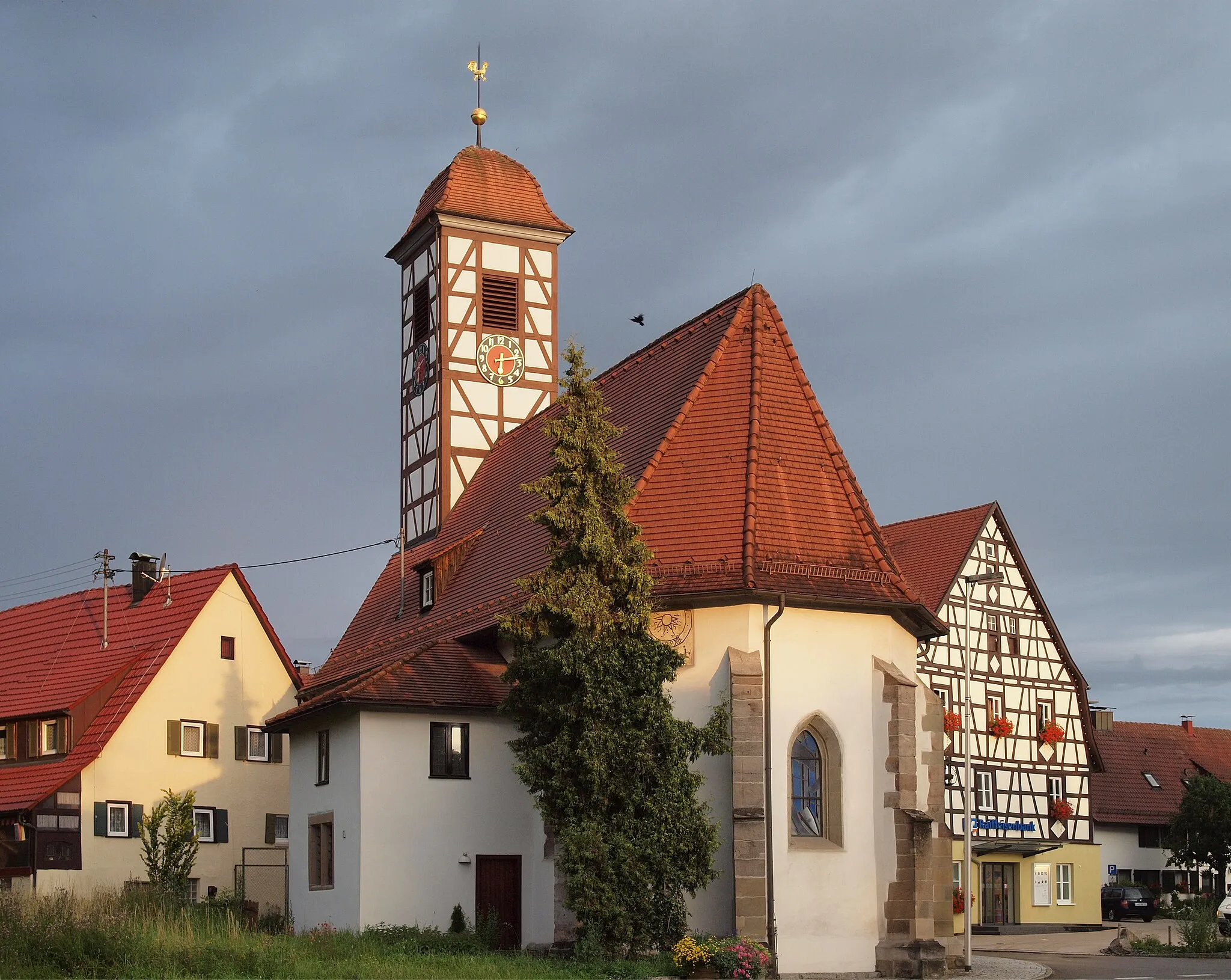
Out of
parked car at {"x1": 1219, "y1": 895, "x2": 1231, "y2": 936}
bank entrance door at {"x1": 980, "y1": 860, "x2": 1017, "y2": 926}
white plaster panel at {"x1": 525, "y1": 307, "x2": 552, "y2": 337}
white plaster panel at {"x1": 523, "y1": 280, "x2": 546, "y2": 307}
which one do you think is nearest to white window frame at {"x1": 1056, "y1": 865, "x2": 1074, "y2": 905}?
bank entrance door at {"x1": 980, "y1": 860, "x2": 1017, "y2": 926}

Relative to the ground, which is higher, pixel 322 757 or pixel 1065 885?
pixel 322 757

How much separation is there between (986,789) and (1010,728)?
5.95 feet

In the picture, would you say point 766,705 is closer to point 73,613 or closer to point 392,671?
point 392,671

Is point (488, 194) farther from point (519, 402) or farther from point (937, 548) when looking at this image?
point (937, 548)

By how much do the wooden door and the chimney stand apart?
704 inches

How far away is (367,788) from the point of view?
28266 millimetres

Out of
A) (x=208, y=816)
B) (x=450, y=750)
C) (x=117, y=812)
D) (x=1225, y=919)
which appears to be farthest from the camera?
(x=208, y=816)

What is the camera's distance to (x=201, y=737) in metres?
40.3

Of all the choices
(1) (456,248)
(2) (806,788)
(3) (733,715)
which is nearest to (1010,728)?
(1) (456,248)

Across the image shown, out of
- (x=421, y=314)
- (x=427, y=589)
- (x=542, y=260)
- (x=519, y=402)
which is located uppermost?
(x=542, y=260)

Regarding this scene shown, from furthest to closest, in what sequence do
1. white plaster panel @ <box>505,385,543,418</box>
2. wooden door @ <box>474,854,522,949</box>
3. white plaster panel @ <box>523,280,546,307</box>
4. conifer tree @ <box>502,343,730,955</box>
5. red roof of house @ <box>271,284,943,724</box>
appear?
white plaster panel @ <box>523,280,546,307</box> < white plaster panel @ <box>505,385,543,418</box> < wooden door @ <box>474,854,522,949</box> < red roof of house @ <box>271,284,943,724</box> < conifer tree @ <box>502,343,730,955</box>

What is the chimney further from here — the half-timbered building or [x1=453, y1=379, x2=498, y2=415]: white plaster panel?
the half-timbered building

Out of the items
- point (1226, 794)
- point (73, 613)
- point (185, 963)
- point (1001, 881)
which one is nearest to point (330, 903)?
A: point (185, 963)

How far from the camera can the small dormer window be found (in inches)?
1379
